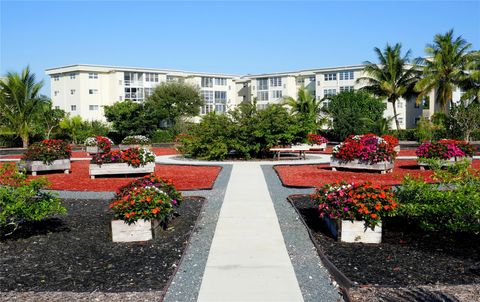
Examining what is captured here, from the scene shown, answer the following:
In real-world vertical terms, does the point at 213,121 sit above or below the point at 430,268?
above

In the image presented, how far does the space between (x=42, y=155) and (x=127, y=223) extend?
11288 mm

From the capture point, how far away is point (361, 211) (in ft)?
22.4

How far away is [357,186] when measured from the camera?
24.0 ft

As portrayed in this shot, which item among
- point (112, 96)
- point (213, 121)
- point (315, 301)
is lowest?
point (315, 301)

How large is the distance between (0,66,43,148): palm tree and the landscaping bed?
3045 centimetres

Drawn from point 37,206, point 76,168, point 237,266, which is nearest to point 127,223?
point 37,206

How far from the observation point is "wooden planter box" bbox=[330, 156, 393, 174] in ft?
53.5

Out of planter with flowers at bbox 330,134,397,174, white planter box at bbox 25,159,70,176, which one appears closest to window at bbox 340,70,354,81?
planter with flowers at bbox 330,134,397,174

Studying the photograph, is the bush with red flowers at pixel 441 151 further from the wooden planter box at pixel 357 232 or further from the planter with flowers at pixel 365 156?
the wooden planter box at pixel 357 232

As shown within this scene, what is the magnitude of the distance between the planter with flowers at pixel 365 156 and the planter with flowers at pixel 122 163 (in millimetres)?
6911

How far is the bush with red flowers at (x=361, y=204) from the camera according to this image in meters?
6.90

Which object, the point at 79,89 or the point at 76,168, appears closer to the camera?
the point at 76,168

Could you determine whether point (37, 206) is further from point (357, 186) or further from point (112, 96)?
point (112, 96)

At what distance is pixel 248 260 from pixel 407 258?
7.11 ft
